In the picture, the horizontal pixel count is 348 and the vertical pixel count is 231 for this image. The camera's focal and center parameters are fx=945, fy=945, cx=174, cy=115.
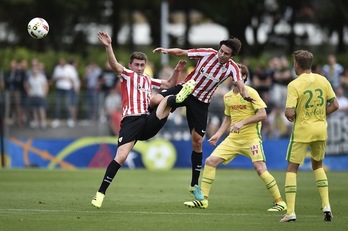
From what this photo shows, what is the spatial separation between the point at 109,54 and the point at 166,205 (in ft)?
8.44

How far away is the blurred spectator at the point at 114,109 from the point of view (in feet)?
93.0

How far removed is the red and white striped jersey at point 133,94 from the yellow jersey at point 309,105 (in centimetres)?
295

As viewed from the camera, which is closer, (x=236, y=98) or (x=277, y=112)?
(x=236, y=98)

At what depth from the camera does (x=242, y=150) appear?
14992mm

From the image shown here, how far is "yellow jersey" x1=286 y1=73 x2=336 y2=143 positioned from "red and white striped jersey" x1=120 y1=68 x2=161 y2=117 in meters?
2.95

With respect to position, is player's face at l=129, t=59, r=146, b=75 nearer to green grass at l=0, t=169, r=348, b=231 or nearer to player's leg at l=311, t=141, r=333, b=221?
green grass at l=0, t=169, r=348, b=231

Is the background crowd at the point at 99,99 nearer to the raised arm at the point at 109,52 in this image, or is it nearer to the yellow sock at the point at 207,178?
the yellow sock at the point at 207,178

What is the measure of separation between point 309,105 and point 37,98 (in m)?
17.2

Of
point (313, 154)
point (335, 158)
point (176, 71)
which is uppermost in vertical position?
point (176, 71)

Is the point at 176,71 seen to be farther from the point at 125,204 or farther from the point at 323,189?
the point at 323,189


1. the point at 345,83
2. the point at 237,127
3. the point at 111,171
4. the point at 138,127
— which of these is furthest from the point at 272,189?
the point at 345,83

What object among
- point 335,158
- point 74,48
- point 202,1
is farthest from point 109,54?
point 74,48

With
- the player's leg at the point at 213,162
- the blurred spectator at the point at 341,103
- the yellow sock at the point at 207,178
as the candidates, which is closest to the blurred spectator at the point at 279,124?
the blurred spectator at the point at 341,103

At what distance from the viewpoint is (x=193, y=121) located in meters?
15.3
